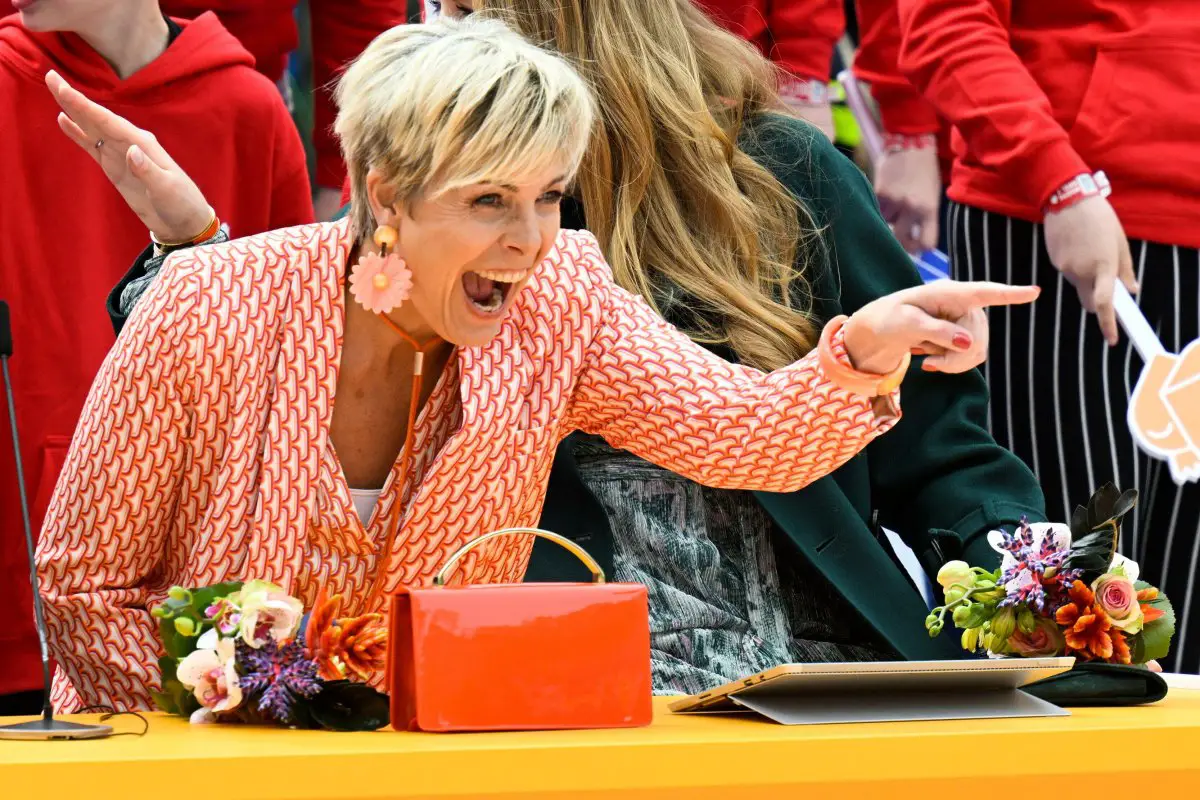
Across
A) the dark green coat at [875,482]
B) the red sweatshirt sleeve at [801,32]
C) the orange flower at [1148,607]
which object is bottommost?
the orange flower at [1148,607]

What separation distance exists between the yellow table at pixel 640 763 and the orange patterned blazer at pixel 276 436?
37cm

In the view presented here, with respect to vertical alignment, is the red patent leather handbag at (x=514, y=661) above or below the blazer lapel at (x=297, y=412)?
below

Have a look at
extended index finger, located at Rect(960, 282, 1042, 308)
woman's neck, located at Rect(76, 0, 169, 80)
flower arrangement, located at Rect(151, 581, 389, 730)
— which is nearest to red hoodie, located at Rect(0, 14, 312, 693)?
woman's neck, located at Rect(76, 0, 169, 80)

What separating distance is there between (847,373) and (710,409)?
178 millimetres

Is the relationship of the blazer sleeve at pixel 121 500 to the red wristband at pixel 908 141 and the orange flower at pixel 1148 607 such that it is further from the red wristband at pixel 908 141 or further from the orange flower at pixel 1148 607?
the red wristband at pixel 908 141

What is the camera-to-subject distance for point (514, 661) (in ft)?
4.81

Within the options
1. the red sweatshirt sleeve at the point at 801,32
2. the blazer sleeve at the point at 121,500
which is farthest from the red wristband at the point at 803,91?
the blazer sleeve at the point at 121,500

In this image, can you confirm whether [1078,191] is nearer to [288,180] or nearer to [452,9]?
[452,9]

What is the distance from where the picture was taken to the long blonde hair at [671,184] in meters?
2.39

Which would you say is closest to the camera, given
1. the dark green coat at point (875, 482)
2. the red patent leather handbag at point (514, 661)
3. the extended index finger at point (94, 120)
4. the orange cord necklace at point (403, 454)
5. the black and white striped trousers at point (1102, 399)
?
the red patent leather handbag at point (514, 661)

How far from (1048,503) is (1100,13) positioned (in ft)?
2.81

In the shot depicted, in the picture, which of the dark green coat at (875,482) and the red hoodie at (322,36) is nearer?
the dark green coat at (875,482)

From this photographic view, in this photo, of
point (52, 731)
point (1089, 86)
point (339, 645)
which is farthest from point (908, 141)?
point (52, 731)

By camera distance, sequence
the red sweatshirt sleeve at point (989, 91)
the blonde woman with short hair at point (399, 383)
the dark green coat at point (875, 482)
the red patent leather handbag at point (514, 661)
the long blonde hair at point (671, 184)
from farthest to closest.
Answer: the red sweatshirt sleeve at point (989, 91), the long blonde hair at point (671, 184), the dark green coat at point (875, 482), the blonde woman with short hair at point (399, 383), the red patent leather handbag at point (514, 661)
